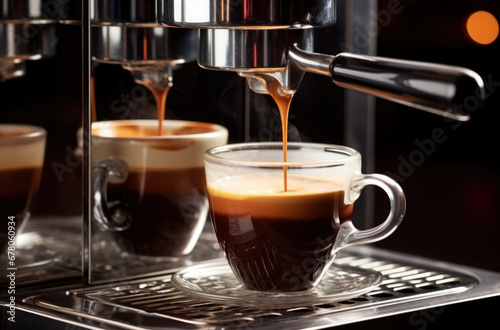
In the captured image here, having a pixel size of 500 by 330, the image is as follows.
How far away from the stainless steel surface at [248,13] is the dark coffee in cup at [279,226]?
0.10 meters

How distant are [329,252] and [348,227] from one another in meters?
0.02

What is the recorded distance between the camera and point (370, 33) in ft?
2.98

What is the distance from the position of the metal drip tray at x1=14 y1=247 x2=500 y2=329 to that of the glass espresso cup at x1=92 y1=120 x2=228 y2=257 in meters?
0.04

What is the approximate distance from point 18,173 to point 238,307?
0.19 metres

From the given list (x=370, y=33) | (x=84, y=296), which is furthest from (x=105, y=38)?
(x=370, y=33)

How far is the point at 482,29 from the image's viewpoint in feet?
4.44

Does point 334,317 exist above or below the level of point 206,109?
below

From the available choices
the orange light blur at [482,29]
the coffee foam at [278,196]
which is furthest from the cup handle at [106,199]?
the orange light blur at [482,29]

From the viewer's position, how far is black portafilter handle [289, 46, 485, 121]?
1.59 feet

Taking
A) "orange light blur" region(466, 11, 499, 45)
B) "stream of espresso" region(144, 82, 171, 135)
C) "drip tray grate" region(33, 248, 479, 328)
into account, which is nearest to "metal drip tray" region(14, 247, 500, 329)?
"drip tray grate" region(33, 248, 479, 328)

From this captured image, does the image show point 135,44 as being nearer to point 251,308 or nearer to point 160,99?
point 160,99

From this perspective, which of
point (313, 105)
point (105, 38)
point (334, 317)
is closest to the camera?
point (334, 317)

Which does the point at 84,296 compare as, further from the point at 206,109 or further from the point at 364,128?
the point at 364,128

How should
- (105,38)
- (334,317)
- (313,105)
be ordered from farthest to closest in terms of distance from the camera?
(313,105) → (105,38) → (334,317)
